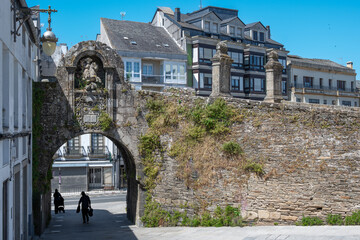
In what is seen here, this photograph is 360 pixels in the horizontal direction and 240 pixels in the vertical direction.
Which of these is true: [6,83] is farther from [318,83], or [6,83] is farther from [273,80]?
[318,83]

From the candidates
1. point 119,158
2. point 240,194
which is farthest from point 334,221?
point 119,158

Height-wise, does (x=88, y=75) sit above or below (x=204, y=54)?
below

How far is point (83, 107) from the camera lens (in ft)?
52.4

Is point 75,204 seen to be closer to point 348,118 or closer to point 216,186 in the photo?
point 216,186

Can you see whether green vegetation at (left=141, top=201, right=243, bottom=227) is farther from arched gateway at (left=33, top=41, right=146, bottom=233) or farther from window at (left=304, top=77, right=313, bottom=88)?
window at (left=304, top=77, right=313, bottom=88)

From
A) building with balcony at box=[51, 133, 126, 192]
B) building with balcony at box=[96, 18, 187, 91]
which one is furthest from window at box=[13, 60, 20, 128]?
building with balcony at box=[96, 18, 187, 91]

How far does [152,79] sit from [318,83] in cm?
1704

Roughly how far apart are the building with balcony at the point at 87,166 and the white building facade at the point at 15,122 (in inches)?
726

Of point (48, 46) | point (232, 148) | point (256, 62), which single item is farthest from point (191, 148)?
point (256, 62)

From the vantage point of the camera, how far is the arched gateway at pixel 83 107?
15.6 m

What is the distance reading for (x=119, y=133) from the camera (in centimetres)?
1612

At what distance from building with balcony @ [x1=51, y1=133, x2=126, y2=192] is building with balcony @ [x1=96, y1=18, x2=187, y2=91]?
222 inches

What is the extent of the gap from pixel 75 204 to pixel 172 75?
15.4 meters

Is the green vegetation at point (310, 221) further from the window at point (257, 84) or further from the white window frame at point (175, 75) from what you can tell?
the window at point (257, 84)
